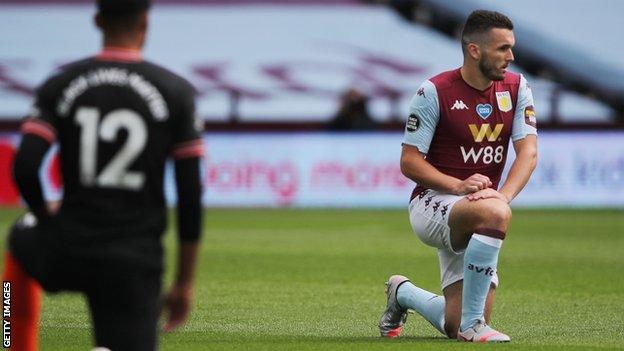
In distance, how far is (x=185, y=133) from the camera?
4.86 m

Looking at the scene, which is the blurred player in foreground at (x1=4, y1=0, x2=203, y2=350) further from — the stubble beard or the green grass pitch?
the stubble beard

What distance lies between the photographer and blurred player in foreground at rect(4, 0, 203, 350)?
15.6 ft

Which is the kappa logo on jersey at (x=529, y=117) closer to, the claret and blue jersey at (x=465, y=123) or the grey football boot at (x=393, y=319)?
the claret and blue jersey at (x=465, y=123)

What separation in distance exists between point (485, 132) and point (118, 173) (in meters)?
3.67

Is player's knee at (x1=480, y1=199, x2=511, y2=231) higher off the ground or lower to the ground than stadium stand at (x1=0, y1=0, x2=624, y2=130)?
higher

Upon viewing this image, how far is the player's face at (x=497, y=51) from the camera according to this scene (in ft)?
25.9

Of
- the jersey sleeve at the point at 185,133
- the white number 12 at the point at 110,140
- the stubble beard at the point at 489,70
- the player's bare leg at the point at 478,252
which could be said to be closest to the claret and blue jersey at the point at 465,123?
the stubble beard at the point at 489,70

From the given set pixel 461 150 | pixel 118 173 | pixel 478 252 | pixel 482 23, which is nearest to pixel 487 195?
pixel 478 252

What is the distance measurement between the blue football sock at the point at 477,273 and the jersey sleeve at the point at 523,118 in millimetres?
815

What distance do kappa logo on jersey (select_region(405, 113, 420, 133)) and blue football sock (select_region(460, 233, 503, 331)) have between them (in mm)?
780

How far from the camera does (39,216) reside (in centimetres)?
495

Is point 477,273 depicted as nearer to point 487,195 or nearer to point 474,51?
point 487,195

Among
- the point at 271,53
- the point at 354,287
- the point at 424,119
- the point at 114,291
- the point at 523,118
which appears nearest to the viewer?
the point at 114,291

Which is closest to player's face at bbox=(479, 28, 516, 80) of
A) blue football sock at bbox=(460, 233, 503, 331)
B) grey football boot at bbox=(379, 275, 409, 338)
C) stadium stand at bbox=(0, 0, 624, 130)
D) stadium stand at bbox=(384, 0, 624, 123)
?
blue football sock at bbox=(460, 233, 503, 331)
